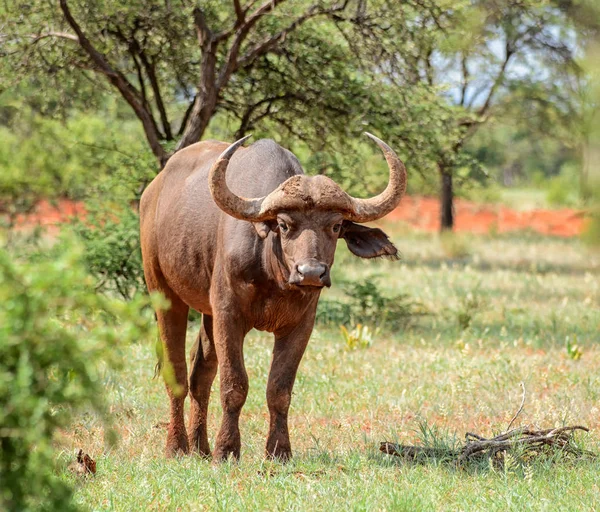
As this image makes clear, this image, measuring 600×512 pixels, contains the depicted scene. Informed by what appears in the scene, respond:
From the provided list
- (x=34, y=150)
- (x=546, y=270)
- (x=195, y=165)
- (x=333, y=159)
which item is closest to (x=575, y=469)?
(x=195, y=165)

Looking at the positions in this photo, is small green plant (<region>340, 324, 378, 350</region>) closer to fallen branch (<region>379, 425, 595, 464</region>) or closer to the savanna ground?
the savanna ground

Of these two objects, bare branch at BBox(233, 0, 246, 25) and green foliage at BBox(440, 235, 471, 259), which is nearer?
bare branch at BBox(233, 0, 246, 25)

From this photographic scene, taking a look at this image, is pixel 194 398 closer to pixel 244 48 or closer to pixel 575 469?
pixel 575 469

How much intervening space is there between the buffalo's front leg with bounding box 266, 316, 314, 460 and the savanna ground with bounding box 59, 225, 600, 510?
185mm

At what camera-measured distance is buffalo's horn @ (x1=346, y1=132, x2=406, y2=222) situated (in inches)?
228

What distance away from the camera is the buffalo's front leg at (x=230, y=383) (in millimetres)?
6055

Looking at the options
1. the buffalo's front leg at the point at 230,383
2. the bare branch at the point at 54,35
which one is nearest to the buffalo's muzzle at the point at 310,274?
the buffalo's front leg at the point at 230,383

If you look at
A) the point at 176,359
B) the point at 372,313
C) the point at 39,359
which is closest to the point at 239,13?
the point at 372,313

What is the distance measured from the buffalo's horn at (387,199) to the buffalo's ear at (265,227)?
45 cm

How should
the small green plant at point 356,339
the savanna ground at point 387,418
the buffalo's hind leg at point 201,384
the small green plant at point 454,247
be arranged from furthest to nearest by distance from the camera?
1. the small green plant at point 454,247
2. the small green plant at point 356,339
3. the buffalo's hind leg at point 201,384
4. the savanna ground at point 387,418

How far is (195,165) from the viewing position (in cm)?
708

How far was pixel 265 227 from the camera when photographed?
5.79 m

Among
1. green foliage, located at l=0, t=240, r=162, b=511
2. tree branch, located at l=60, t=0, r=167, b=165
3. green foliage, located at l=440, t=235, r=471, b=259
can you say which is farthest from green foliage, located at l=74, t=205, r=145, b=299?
green foliage, located at l=440, t=235, r=471, b=259

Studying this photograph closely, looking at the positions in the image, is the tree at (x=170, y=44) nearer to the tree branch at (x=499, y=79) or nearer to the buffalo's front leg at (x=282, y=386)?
the buffalo's front leg at (x=282, y=386)
